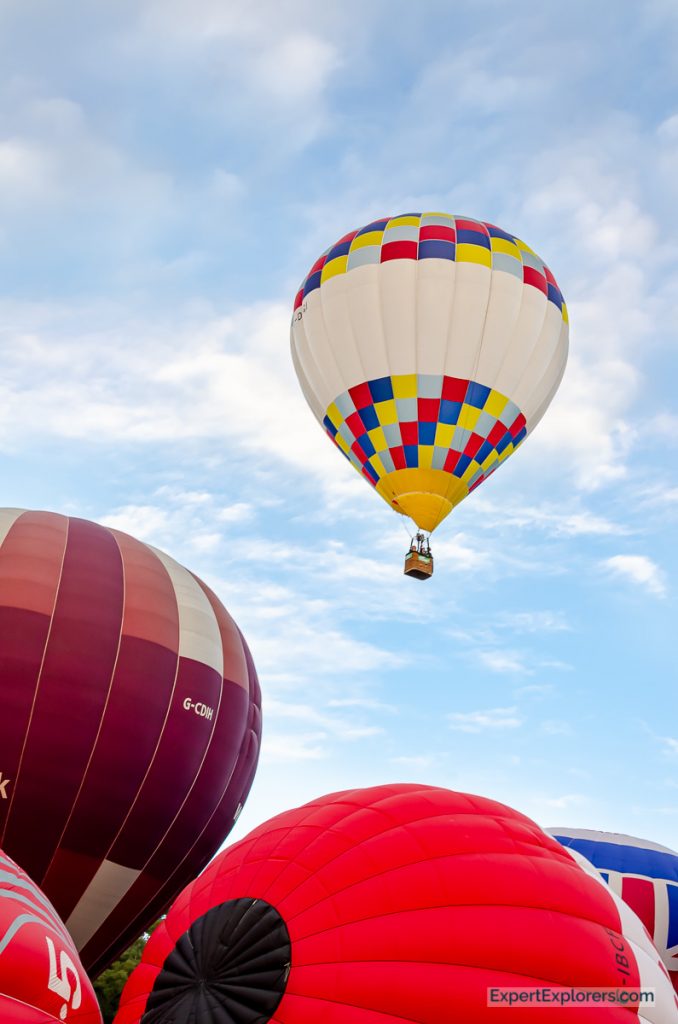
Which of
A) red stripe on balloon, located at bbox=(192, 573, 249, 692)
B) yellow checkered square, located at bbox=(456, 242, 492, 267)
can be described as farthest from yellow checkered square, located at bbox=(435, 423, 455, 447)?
red stripe on balloon, located at bbox=(192, 573, 249, 692)

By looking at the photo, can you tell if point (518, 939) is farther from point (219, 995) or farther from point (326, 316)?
point (326, 316)

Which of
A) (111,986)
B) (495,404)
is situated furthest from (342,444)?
(111,986)

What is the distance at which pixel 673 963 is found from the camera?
10.4 meters

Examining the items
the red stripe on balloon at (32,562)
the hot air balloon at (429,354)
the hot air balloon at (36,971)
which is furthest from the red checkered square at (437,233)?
the hot air balloon at (36,971)

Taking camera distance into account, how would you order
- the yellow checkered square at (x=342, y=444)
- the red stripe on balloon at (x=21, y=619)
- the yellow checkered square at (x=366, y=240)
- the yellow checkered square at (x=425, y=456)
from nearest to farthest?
the red stripe on balloon at (x=21, y=619)
the yellow checkered square at (x=425, y=456)
the yellow checkered square at (x=366, y=240)
the yellow checkered square at (x=342, y=444)

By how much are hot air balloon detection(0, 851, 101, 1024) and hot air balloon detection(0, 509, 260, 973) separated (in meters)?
4.82

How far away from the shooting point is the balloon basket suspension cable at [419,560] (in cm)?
1464

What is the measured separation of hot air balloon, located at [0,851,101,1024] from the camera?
373cm

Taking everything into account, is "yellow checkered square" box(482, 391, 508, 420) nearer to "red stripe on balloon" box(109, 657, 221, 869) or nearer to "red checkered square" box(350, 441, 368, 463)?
"red checkered square" box(350, 441, 368, 463)

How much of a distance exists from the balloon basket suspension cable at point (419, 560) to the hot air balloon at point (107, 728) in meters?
4.51

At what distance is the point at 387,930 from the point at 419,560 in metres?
10.00

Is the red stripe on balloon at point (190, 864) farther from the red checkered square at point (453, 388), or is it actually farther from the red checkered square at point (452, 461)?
the red checkered square at point (453, 388)

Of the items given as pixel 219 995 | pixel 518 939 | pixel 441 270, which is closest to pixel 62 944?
pixel 219 995

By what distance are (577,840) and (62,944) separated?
867 cm
